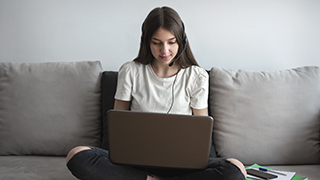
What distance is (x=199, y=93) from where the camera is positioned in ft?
4.85

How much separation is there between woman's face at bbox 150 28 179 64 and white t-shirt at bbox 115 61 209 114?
116 millimetres

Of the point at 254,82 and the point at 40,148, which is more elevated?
the point at 254,82

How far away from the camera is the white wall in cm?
195

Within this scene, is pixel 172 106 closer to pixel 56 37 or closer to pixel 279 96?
pixel 279 96

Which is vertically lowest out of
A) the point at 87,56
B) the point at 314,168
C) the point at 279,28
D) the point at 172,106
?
the point at 314,168

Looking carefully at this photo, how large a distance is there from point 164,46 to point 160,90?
22 centimetres

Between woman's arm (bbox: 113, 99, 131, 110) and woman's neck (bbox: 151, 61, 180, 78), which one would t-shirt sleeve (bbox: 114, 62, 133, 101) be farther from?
woman's neck (bbox: 151, 61, 180, 78)

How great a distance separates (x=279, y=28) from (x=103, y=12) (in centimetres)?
110

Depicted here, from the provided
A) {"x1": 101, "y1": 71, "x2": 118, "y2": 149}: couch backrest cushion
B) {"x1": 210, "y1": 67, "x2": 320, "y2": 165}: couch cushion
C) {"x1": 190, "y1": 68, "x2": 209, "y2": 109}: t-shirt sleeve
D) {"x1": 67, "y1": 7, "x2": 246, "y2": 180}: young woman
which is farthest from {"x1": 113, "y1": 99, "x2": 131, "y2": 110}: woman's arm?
{"x1": 210, "y1": 67, "x2": 320, "y2": 165}: couch cushion

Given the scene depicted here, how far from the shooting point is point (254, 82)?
1.65 m

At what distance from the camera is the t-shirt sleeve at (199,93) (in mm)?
1470

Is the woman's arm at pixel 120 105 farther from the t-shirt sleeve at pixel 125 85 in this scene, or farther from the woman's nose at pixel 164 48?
the woman's nose at pixel 164 48

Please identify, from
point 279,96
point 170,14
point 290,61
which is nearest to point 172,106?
point 170,14

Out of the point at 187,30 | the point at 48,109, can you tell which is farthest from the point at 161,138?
the point at 187,30
